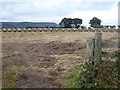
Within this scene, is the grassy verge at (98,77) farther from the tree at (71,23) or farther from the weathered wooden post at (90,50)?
the tree at (71,23)

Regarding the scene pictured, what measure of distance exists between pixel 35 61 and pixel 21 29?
20.5 m

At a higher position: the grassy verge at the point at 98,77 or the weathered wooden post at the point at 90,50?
the weathered wooden post at the point at 90,50

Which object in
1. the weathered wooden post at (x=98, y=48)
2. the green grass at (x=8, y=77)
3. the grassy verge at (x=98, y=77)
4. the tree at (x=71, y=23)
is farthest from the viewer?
the tree at (x=71, y=23)

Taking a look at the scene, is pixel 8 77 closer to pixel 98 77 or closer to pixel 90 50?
pixel 90 50

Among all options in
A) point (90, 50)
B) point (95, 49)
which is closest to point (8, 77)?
point (90, 50)

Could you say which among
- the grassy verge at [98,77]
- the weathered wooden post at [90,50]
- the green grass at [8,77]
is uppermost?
the weathered wooden post at [90,50]

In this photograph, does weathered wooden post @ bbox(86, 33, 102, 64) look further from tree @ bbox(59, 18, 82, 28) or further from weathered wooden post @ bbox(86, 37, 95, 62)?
tree @ bbox(59, 18, 82, 28)

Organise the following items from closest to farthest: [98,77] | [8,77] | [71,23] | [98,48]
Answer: [98,77] < [98,48] < [8,77] < [71,23]

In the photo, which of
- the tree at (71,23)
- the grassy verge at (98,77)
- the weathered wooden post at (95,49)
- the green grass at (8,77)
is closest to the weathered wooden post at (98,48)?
the weathered wooden post at (95,49)

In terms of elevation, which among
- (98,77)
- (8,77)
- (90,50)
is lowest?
(8,77)

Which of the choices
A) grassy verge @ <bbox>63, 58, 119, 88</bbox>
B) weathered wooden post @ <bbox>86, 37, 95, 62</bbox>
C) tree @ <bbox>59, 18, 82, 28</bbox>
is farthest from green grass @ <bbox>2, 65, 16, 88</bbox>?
tree @ <bbox>59, 18, 82, 28</bbox>

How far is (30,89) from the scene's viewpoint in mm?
8391

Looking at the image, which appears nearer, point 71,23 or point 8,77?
point 8,77

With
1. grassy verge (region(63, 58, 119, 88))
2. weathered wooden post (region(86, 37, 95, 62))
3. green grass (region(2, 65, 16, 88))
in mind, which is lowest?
green grass (region(2, 65, 16, 88))
